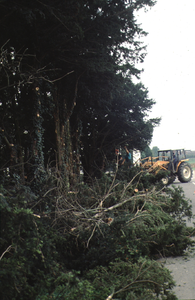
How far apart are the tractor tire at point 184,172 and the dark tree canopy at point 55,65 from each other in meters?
9.17

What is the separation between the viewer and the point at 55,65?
12.5 metres

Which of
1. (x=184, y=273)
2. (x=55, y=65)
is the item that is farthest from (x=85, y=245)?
(x=55, y=65)

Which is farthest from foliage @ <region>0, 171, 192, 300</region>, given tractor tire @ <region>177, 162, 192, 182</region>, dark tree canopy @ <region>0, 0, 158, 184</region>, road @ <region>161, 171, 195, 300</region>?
tractor tire @ <region>177, 162, 192, 182</region>

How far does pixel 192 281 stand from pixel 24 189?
3.43 meters

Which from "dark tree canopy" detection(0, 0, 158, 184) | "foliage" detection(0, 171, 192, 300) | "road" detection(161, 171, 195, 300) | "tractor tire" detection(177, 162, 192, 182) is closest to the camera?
"foliage" detection(0, 171, 192, 300)

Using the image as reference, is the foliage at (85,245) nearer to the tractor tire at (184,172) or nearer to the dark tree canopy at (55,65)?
the dark tree canopy at (55,65)

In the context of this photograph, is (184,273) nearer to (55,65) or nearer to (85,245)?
(85,245)

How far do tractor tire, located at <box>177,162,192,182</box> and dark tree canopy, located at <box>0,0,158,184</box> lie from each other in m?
9.17

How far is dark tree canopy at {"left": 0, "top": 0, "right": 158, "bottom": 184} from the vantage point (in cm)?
888

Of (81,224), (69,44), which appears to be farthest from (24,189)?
(69,44)

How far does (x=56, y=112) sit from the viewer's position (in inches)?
520

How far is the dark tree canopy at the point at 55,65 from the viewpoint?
8875 mm

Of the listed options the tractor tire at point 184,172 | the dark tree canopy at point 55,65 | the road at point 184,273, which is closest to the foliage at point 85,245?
the road at point 184,273

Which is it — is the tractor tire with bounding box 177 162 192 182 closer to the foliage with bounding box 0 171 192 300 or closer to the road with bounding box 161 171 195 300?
the foliage with bounding box 0 171 192 300
